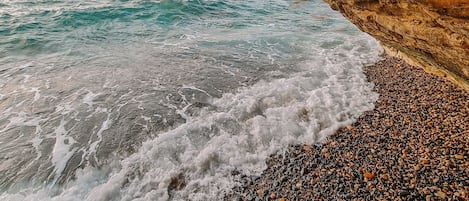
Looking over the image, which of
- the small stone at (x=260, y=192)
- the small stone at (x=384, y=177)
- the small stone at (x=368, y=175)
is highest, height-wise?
the small stone at (x=384, y=177)

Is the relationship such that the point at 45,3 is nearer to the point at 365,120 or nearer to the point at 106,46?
the point at 106,46

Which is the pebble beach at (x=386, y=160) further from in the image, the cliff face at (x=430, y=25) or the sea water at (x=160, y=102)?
the cliff face at (x=430, y=25)

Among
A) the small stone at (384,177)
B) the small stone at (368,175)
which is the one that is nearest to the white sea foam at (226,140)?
the small stone at (368,175)

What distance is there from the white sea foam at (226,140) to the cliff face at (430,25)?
7.35 feet

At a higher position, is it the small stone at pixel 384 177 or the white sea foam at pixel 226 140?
the small stone at pixel 384 177

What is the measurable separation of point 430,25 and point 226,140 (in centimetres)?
449

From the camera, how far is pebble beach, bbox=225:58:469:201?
13.6ft

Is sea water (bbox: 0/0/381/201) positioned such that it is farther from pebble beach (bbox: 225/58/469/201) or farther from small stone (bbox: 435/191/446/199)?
small stone (bbox: 435/191/446/199)

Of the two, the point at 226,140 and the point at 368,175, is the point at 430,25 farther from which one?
the point at 226,140

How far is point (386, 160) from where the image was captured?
4.76 m

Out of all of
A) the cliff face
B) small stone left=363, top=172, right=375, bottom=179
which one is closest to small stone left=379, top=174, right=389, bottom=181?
small stone left=363, top=172, right=375, bottom=179

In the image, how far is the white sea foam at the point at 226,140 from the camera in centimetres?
491

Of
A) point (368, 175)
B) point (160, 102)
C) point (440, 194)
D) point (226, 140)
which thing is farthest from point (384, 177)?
point (160, 102)

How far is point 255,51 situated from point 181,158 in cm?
803
